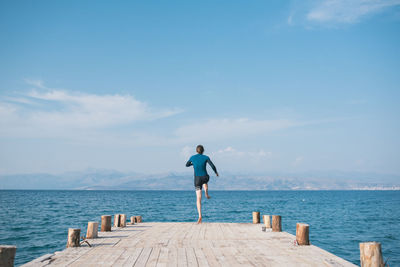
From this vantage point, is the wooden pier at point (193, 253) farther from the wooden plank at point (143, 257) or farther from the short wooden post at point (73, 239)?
the short wooden post at point (73, 239)

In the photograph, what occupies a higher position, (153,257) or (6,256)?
(6,256)

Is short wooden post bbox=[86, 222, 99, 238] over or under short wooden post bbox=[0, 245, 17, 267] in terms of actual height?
under

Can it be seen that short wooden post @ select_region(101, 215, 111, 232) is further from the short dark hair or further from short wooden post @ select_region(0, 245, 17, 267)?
short wooden post @ select_region(0, 245, 17, 267)

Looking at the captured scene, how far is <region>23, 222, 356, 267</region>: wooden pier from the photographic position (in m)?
6.12

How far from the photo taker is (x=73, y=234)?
7.75m

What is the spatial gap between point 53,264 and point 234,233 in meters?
5.78

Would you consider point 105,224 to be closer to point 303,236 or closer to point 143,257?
point 143,257

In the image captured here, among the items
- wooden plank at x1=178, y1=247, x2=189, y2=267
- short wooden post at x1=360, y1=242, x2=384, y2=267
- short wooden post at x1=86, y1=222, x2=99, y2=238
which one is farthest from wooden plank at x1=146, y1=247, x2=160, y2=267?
short wooden post at x1=360, y1=242, x2=384, y2=267

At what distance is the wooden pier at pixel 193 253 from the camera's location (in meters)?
6.12

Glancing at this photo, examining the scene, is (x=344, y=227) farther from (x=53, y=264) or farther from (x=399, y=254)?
(x=53, y=264)

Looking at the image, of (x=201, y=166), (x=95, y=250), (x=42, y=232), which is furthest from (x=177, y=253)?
(x=42, y=232)

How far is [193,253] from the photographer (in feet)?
22.7

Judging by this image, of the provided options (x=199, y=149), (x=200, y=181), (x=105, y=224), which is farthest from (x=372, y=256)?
(x=199, y=149)

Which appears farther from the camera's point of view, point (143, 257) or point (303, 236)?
point (303, 236)
